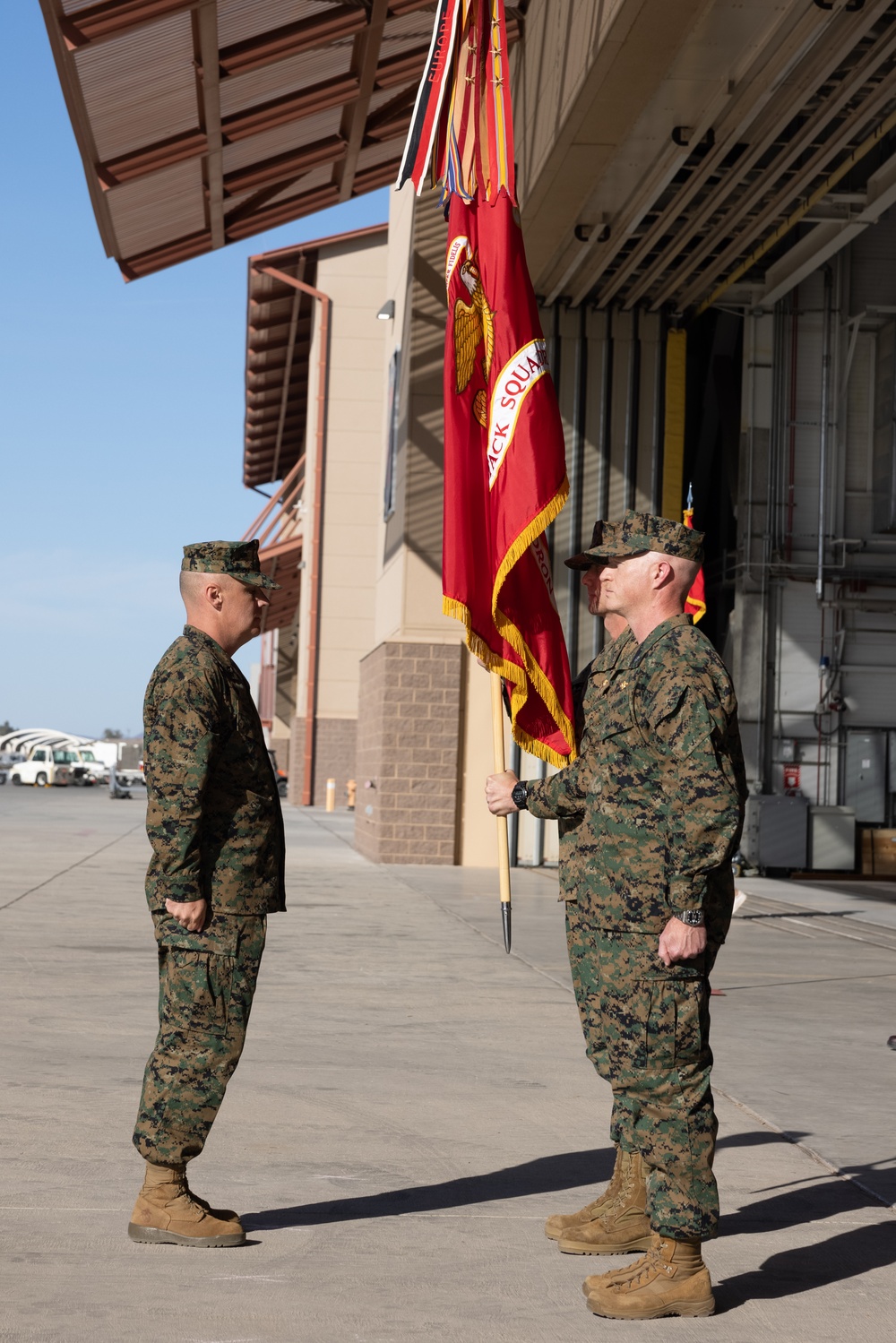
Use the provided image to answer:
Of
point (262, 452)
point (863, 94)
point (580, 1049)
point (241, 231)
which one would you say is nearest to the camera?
point (580, 1049)

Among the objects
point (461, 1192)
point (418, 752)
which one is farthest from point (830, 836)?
point (461, 1192)

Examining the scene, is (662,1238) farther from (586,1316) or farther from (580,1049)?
(580,1049)

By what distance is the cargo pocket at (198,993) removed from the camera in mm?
4266

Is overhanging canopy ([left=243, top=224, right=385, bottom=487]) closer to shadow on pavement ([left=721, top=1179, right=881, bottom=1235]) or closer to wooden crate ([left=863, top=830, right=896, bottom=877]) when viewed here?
wooden crate ([left=863, top=830, right=896, bottom=877])

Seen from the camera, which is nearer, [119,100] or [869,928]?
[869,928]

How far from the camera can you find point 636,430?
20.3 m

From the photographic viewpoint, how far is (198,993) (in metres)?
4.26

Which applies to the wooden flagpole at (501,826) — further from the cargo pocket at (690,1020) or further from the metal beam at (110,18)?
the metal beam at (110,18)

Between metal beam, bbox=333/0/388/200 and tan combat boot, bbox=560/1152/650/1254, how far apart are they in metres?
14.1

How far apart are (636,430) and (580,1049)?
14.0 meters

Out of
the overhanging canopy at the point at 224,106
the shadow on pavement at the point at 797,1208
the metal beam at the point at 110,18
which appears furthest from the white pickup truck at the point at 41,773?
the shadow on pavement at the point at 797,1208

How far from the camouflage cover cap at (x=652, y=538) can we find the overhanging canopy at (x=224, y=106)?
1162cm

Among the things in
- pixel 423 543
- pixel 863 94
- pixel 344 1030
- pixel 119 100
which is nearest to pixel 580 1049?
pixel 344 1030

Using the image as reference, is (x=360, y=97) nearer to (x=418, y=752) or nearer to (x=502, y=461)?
(x=418, y=752)
